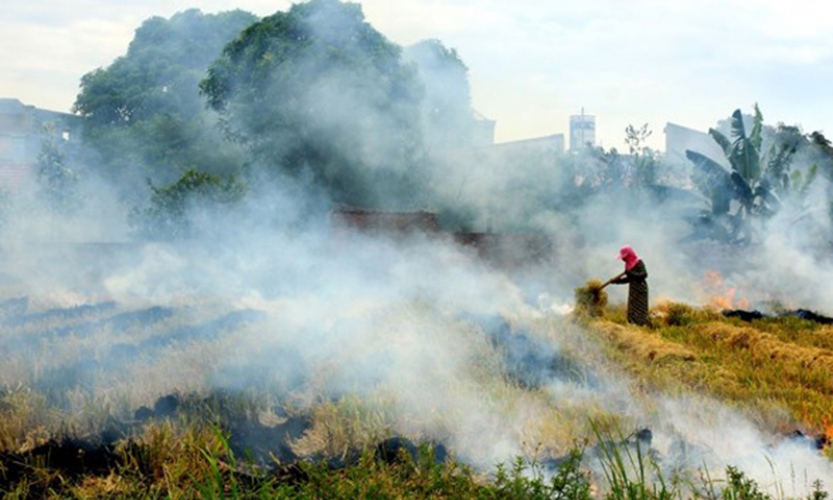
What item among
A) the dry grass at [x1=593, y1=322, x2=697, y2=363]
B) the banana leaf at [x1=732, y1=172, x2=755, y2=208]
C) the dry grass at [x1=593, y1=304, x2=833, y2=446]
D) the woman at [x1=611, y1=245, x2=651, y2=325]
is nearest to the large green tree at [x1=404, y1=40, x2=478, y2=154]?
the banana leaf at [x1=732, y1=172, x2=755, y2=208]

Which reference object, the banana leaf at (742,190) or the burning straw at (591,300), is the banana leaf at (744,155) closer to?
the banana leaf at (742,190)

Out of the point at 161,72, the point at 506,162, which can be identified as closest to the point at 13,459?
the point at 506,162

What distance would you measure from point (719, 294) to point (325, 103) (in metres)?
10.3

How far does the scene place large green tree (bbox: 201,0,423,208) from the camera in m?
22.1

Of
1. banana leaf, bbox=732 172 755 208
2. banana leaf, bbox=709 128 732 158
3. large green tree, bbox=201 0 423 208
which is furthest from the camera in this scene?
large green tree, bbox=201 0 423 208

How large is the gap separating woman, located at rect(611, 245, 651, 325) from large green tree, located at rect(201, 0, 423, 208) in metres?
10.6

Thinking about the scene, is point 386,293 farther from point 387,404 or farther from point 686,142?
point 686,142

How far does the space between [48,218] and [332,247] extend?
12.8 meters

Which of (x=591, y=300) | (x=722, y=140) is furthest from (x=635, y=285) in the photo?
(x=722, y=140)

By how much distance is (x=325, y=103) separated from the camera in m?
22.0

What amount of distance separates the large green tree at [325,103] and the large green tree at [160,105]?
5822mm

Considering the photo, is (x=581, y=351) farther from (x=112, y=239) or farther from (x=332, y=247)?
(x=112, y=239)

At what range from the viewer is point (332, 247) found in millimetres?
16953

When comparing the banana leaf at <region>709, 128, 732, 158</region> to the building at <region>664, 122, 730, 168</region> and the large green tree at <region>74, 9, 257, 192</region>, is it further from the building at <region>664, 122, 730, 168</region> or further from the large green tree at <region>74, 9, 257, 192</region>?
the large green tree at <region>74, 9, 257, 192</region>
